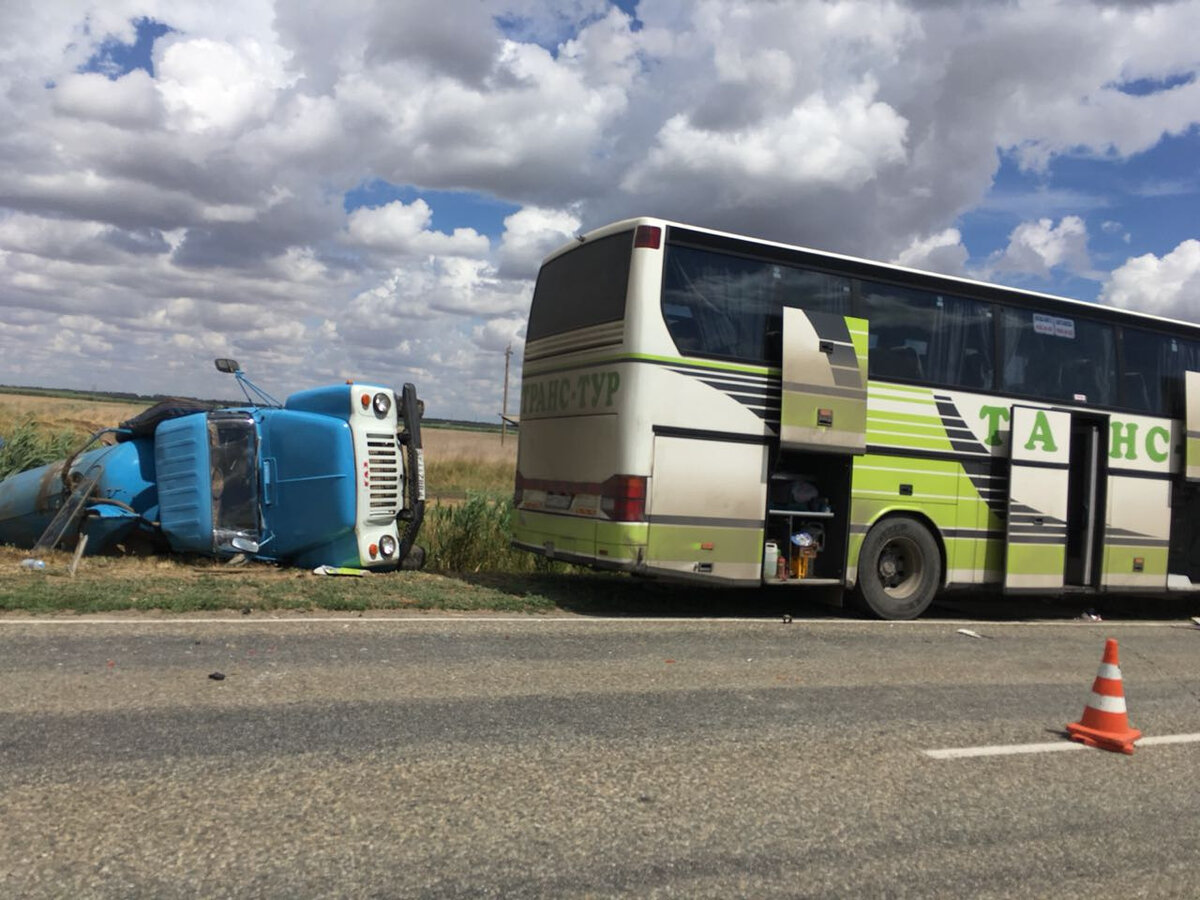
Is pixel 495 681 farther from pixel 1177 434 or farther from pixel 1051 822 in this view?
pixel 1177 434

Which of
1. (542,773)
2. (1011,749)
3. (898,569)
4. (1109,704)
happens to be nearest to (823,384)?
(898,569)

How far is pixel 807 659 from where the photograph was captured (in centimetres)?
770

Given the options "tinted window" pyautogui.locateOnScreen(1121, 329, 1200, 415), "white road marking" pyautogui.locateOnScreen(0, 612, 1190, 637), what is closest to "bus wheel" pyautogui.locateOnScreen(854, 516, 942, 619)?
"white road marking" pyautogui.locateOnScreen(0, 612, 1190, 637)

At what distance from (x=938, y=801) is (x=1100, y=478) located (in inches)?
316

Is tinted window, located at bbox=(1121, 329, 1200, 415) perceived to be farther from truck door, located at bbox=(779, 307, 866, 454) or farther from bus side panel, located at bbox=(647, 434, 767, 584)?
bus side panel, located at bbox=(647, 434, 767, 584)

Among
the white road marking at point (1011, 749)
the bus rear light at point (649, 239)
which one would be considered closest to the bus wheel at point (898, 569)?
the bus rear light at point (649, 239)

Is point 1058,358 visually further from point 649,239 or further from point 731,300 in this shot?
point 649,239

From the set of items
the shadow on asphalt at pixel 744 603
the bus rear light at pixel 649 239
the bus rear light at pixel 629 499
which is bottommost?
the shadow on asphalt at pixel 744 603

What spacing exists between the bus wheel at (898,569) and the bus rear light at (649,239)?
3710 millimetres

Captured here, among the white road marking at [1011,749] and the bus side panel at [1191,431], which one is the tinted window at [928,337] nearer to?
the bus side panel at [1191,431]

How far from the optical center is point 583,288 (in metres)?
9.84

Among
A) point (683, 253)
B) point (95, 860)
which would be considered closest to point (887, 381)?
point (683, 253)

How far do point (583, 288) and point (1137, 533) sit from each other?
23.9ft

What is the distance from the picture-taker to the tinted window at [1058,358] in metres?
10.8
